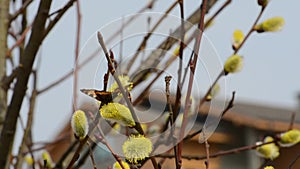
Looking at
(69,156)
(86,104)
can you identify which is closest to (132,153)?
(86,104)

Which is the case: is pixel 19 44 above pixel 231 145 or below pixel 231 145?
above

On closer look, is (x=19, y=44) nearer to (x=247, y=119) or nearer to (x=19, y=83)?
(x=19, y=83)

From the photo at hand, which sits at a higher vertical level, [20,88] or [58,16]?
[58,16]

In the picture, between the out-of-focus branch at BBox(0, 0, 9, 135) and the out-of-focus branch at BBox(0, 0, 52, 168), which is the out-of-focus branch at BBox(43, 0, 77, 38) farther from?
the out-of-focus branch at BBox(0, 0, 9, 135)

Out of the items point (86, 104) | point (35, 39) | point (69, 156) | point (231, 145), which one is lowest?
point (231, 145)

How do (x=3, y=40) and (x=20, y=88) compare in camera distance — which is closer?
(x=20, y=88)

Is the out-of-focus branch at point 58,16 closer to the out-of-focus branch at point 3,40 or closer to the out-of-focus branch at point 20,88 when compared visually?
the out-of-focus branch at point 20,88

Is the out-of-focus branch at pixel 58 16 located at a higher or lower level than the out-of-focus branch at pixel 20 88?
higher

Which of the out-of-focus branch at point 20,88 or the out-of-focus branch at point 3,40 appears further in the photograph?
the out-of-focus branch at point 3,40
